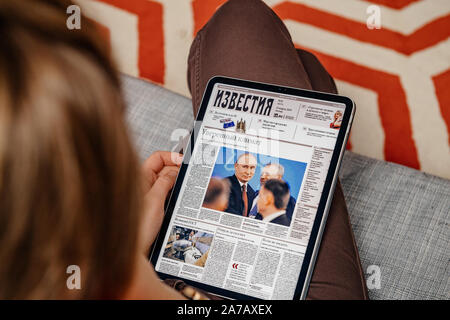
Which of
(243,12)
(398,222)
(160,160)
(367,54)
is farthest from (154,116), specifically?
(367,54)

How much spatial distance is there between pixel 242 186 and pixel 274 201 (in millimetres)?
49

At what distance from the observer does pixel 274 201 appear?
53cm

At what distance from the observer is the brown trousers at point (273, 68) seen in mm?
527

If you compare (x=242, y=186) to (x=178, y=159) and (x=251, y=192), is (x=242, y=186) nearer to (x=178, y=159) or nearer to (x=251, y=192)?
(x=251, y=192)

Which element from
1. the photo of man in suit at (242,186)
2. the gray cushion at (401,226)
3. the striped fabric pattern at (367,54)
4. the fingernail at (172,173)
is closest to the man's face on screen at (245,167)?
the photo of man in suit at (242,186)

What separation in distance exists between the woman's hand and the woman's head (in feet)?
0.78

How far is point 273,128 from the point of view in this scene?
56 cm

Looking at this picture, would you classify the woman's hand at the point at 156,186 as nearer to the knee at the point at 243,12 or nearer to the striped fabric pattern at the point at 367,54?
the knee at the point at 243,12

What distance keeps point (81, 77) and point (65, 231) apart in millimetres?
89

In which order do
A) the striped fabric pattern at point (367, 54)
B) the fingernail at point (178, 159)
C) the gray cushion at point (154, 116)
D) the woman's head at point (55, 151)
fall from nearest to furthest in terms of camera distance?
the woman's head at point (55, 151)
the fingernail at point (178, 159)
the gray cushion at point (154, 116)
the striped fabric pattern at point (367, 54)

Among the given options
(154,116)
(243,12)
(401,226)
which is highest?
(243,12)

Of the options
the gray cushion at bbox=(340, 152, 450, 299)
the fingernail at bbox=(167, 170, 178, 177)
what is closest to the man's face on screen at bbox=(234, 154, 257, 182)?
the fingernail at bbox=(167, 170, 178, 177)

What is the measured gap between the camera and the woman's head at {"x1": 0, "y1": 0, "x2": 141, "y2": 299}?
201mm
